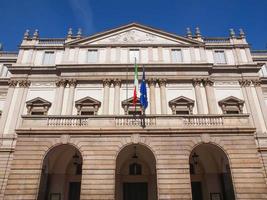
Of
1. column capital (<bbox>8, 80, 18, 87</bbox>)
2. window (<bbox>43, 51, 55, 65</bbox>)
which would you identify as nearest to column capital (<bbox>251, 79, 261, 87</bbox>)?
window (<bbox>43, 51, 55, 65</bbox>)

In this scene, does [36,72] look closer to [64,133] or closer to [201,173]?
[64,133]

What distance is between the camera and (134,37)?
24.5 m

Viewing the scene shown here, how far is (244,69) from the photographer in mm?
22062

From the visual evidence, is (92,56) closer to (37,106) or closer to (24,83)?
(24,83)

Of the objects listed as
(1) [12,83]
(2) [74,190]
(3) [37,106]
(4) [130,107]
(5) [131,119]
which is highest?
(1) [12,83]

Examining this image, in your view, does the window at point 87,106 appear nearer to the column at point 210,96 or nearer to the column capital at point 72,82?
the column capital at point 72,82

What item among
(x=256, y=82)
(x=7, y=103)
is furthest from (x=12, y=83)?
(x=256, y=82)

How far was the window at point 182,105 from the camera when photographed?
66.0ft

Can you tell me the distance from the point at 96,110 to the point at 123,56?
6188mm

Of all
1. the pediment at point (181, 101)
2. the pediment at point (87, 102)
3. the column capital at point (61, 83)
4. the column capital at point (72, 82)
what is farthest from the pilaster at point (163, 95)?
the column capital at point (61, 83)

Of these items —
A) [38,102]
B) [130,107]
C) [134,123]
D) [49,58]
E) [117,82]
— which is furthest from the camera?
[49,58]

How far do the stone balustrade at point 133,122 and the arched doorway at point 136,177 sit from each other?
8.83ft

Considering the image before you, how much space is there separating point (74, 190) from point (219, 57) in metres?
17.2

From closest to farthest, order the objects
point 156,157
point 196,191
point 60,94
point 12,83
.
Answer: point 156,157 → point 196,191 → point 60,94 → point 12,83
